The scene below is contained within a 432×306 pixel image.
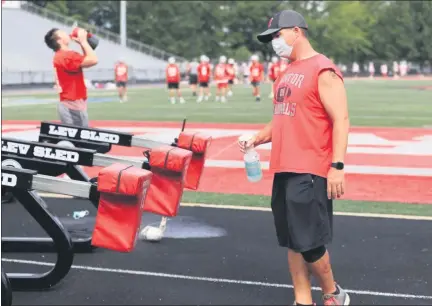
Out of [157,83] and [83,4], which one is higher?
[83,4]

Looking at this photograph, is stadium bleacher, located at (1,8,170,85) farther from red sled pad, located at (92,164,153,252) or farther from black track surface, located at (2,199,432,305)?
red sled pad, located at (92,164,153,252)

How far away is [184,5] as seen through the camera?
66438 millimetres

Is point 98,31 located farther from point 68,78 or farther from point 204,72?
point 68,78

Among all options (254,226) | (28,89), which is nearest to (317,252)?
(254,226)

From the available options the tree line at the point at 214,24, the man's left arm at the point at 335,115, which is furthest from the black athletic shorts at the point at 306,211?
the tree line at the point at 214,24

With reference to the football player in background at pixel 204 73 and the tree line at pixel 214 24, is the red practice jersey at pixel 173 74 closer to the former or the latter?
the football player in background at pixel 204 73

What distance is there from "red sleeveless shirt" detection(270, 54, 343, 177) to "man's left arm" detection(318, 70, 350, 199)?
1.7 inches

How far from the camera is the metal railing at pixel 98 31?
53.0m

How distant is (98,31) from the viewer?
59.0 m

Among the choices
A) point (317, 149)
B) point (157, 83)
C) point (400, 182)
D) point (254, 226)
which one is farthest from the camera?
point (157, 83)

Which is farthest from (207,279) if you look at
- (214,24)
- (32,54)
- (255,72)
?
(214,24)

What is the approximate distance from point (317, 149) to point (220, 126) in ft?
41.8

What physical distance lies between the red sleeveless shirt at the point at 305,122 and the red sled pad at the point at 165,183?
1581 millimetres

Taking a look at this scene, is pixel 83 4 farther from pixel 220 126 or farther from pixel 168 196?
pixel 168 196
